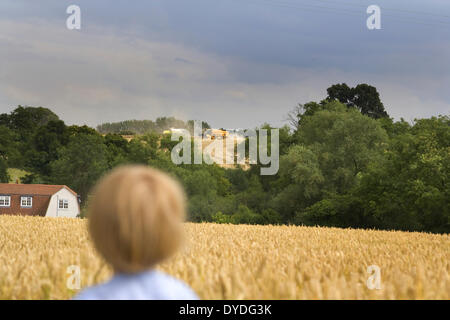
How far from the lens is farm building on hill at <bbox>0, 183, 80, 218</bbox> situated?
80.2 meters

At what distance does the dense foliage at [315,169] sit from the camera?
49.4 metres

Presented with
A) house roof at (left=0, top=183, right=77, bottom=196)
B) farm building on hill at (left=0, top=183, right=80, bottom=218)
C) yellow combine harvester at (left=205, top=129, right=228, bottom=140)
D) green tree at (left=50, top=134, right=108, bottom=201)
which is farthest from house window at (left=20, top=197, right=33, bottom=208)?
yellow combine harvester at (left=205, top=129, right=228, bottom=140)

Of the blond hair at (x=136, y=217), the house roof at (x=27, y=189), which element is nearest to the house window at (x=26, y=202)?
the house roof at (x=27, y=189)

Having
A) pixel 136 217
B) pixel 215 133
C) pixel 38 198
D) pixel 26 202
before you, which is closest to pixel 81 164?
pixel 38 198

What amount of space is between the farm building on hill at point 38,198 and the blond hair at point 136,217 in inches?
3109

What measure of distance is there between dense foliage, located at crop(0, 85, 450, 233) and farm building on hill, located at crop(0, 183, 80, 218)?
465cm

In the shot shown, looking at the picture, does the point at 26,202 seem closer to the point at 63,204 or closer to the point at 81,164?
the point at 63,204

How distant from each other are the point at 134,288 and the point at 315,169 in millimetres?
57204

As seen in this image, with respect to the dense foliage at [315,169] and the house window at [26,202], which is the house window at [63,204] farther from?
the dense foliage at [315,169]

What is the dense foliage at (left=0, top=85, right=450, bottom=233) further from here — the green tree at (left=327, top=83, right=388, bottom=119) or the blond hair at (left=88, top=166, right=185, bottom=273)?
the blond hair at (left=88, top=166, right=185, bottom=273)

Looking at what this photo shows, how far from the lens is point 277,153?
77625 millimetres

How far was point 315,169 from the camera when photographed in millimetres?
59469
